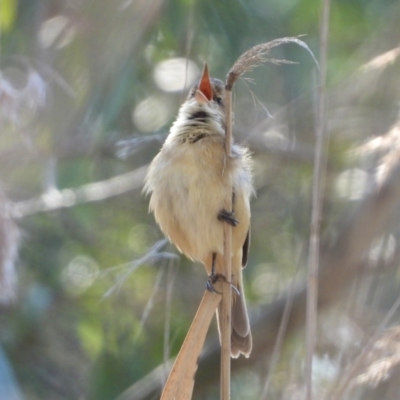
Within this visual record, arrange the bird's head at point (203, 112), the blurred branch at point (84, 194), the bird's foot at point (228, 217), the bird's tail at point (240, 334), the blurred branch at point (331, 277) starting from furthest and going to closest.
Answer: the blurred branch at point (84, 194)
the blurred branch at point (331, 277)
the bird's tail at point (240, 334)
the bird's head at point (203, 112)
the bird's foot at point (228, 217)

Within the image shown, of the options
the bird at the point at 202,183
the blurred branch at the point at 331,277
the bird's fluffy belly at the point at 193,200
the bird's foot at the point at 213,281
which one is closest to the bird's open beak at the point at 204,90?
the bird at the point at 202,183

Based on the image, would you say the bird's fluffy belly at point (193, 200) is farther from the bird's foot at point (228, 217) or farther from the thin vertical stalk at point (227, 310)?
the thin vertical stalk at point (227, 310)

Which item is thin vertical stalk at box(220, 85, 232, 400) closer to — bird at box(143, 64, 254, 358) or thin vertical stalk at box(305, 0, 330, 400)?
thin vertical stalk at box(305, 0, 330, 400)

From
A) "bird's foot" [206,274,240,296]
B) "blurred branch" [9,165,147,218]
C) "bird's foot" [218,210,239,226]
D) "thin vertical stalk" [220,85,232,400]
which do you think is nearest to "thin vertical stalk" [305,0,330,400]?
"thin vertical stalk" [220,85,232,400]

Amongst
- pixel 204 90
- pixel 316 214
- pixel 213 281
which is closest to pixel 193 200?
pixel 213 281

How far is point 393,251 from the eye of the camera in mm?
3156

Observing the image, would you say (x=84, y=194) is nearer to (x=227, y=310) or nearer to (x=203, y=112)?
(x=203, y=112)

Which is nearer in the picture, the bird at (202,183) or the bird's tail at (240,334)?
the bird at (202,183)

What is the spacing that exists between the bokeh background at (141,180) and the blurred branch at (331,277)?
0.01 meters

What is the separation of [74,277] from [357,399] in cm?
229

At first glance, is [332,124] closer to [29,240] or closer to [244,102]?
[244,102]

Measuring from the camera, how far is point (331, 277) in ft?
12.0

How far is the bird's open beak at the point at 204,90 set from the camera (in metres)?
2.96

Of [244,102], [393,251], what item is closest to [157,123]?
[244,102]
